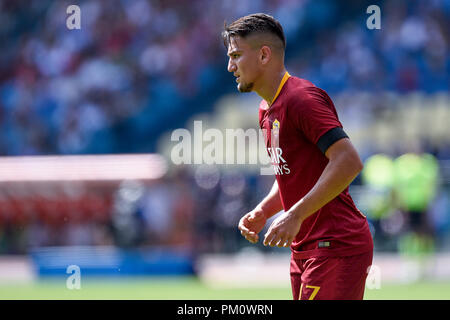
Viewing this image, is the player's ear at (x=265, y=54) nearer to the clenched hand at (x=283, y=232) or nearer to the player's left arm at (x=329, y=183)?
the player's left arm at (x=329, y=183)

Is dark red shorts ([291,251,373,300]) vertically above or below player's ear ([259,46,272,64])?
below

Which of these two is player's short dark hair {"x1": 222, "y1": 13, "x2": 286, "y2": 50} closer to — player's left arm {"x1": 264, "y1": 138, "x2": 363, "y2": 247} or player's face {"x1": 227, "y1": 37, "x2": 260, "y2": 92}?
player's face {"x1": 227, "y1": 37, "x2": 260, "y2": 92}

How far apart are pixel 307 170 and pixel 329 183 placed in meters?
0.36

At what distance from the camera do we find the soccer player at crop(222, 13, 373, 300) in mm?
3490

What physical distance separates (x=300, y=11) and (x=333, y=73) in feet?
8.39

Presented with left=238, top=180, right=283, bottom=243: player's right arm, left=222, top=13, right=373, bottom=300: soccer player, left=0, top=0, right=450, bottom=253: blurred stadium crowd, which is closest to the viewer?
left=222, top=13, right=373, bottom=300: soccer player

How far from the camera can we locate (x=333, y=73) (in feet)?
60.3

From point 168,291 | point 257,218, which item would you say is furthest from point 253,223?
point 168,291

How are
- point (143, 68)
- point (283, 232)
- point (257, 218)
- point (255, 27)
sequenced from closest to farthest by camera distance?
point (283, 232), point (255, 27), point (257, 218), point (143, 68)

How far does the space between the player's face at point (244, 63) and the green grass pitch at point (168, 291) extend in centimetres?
550

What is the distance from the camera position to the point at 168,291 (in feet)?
34.4

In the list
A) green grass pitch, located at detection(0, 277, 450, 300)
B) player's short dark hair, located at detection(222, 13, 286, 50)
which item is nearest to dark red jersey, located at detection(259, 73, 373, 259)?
player's short dark hair, located at detection(222, 13, 286, 50)

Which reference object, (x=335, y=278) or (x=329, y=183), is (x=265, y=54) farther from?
(x=335, y=278)

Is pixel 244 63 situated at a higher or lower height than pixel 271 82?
higher
